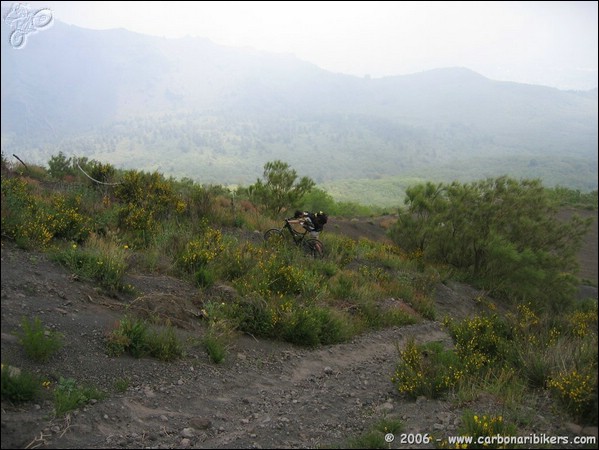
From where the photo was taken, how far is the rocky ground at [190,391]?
384 cm

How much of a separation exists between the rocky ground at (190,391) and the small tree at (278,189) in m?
11.0

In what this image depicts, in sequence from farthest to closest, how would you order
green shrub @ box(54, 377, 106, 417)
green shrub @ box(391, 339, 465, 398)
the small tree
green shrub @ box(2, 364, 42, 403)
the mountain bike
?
the small tree
the mountain bike
green shrub @ box(391, 339, 465, 398)
green shrub @ box(54, 377, 106, 417)
green shrub @ box(2, 364, 42, 403)

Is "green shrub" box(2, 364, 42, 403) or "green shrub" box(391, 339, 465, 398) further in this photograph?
"green shrub" box(391, 339, 465, 398)

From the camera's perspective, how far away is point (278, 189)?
59.0 ft

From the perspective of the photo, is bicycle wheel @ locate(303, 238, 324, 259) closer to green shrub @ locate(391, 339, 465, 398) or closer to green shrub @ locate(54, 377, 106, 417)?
green shrub @ locate(391, 339, 465, 398)

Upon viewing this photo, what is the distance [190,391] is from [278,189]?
13.5 meters

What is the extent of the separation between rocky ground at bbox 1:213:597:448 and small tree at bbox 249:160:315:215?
36.0 ft

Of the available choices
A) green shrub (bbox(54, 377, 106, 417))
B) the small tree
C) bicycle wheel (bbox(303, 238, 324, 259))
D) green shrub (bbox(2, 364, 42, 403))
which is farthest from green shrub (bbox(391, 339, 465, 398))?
the small tree

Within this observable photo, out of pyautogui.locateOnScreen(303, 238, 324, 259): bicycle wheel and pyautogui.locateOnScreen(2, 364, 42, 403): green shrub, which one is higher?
pyautogui.locateOnScreen(2, 364, 42, 403): green shrub

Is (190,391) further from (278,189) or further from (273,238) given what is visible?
(278,189)

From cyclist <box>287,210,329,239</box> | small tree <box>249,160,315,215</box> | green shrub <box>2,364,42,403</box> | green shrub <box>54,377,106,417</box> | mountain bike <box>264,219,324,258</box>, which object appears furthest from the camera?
small tree <box>249,160,315,215</box>

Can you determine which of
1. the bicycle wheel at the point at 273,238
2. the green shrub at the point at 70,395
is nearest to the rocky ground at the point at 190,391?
the green shrub at the point at 70,395

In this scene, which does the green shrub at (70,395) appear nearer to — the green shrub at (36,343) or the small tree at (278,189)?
the green shrub at (36,343)

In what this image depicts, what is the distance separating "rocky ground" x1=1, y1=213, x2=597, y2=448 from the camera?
3842 mm
